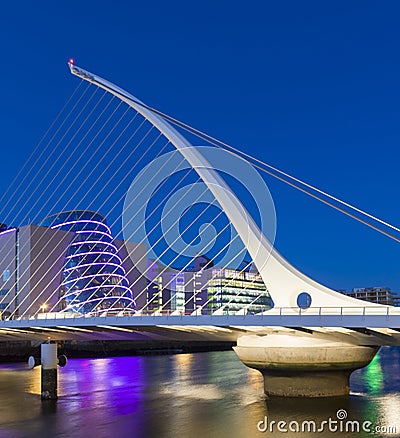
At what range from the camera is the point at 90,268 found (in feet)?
195

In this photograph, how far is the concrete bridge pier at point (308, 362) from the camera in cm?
1955

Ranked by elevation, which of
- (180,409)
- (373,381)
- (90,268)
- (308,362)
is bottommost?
(373,381)

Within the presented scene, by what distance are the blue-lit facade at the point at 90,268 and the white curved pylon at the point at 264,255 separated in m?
32.3

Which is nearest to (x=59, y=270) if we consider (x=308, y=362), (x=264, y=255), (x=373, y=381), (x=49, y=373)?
(x=49, y=373)

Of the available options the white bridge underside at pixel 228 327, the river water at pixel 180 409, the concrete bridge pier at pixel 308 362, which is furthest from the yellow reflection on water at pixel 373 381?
the white bridge underside at pixel 228 327

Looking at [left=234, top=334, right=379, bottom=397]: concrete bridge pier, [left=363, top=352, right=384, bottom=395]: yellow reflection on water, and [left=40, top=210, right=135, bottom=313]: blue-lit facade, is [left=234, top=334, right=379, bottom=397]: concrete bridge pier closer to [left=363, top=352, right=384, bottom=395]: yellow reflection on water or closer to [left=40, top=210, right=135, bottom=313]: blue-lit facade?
[left=363, top=352, right=384, bottom=395]: yellow reflection on water

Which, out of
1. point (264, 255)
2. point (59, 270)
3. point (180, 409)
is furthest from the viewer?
point (59, 270)

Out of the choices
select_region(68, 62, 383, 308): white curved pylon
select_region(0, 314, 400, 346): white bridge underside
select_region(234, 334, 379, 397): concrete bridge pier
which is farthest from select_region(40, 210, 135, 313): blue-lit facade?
select_region(234, 334, 379, 397): concrete bridge pier

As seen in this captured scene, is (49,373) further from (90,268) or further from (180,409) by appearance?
(90,268)

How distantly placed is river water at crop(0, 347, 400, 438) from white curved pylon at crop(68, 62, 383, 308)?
3.16 metres

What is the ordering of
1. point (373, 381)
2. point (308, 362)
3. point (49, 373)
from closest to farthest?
point (308, 362) → point (49, 373) → point (373, 381)

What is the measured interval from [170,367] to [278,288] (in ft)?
67.0

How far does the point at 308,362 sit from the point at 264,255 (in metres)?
3.58

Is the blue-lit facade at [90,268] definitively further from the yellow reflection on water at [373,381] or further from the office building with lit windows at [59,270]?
the yellow reflection on water at [373,381]
